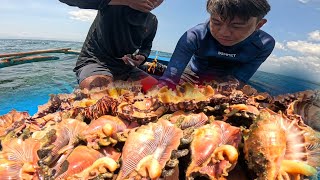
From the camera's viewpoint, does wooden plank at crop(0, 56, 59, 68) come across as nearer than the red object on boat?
No

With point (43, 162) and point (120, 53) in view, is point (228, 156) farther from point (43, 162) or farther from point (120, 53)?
point (120, 53)

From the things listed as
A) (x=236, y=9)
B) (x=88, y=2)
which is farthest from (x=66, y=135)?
(x=88, y=2)

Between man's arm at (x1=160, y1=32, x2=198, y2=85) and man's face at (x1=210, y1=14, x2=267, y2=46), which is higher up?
man's face at (x1=210, y1=14, x2=267, y2=46)

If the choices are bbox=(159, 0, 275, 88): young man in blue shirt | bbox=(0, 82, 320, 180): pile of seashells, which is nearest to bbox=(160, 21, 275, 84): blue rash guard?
bbox=(159, 0, 275, 88): young man in blue shirt

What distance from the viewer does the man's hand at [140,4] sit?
3.03 metres

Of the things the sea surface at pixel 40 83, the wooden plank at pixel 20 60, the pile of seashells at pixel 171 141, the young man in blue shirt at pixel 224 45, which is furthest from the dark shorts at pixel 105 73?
the wooden plank at pixel 20 60

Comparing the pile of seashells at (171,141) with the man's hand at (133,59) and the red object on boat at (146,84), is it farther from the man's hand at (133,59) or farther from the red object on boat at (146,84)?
the man's hand at (133,59)

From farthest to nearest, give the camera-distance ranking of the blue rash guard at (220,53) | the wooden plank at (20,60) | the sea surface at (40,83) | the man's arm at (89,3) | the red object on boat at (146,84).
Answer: the wooden plank at (20,60) < the sea surface at (40,83) < the man's arm at (89,3) < the blue rash guard at (220,53) < the red object on boat at (146,84)

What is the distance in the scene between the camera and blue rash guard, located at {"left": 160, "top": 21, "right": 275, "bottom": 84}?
9.25 ft

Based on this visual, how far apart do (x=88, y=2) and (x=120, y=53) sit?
77cm

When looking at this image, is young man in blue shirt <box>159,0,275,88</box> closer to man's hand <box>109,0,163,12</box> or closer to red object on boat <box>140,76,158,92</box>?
red object on boat <box>140,76,158,92</box>

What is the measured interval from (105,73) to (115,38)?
50cm

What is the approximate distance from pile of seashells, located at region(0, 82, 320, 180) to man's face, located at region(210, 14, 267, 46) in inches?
39.9

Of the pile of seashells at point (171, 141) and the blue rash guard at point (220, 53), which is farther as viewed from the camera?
the blue rash guard at point (220, 53)
